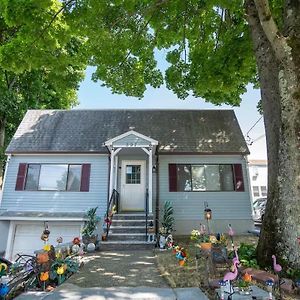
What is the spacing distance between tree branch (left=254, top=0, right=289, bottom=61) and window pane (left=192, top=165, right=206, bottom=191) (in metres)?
7.20

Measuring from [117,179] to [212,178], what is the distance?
4381 mm

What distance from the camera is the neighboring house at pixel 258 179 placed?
24.4 metres

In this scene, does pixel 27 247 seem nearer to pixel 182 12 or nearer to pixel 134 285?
pixel 134 285

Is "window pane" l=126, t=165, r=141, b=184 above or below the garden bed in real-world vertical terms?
above

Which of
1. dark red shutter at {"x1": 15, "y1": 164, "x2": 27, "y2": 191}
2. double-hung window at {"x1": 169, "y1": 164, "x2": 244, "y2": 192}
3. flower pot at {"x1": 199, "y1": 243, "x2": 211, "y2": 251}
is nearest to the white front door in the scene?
double-hung window at {"x1": 169, "y1": 164, "x2": 244, "y2": 192}

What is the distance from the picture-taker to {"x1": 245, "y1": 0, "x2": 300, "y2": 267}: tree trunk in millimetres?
4520

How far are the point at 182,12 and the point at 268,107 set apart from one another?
17.3 ft

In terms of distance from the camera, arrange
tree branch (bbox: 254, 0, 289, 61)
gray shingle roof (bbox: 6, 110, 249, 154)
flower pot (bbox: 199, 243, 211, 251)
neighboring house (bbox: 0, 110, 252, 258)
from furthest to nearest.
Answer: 1. gray shingle roof (bbox: 6, 110, 249, 154)
2. neighboring house (bbox: 0, 110, 252, 258)
3. tree branch (bbox: 254, 0, 289, 61)
4. flower pot (bbox: 199, 243, 211, 251)

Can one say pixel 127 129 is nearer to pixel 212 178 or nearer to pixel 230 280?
pixel 212 178

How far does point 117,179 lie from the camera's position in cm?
1177

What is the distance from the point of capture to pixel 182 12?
8.87 meters

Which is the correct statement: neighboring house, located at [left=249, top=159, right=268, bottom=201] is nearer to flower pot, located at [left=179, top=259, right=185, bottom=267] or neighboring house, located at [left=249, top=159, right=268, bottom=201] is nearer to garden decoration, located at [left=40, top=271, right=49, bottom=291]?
flower pot, located at [left=179, top=259, right=185, bottom=267]

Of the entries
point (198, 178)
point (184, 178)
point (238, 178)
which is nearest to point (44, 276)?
point (184, 178)

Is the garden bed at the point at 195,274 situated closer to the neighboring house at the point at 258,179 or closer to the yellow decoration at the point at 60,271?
the yellow decoration at the point at 60,271
